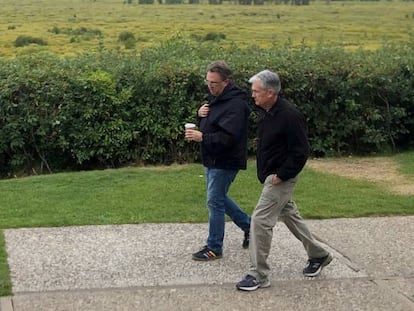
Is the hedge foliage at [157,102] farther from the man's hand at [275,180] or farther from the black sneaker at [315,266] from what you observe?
the man's hand at [275,180]

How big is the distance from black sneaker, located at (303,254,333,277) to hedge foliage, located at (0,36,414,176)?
5.23 metres

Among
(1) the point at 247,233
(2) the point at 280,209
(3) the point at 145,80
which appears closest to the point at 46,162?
(3) the point at 145,80

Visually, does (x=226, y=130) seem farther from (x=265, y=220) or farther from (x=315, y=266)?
(x=315, y=266)

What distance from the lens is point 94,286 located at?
5746 millimetres

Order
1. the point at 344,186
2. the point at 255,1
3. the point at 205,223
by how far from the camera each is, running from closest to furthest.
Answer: the point at 205,223, the point at 344,186, the point at 255,1

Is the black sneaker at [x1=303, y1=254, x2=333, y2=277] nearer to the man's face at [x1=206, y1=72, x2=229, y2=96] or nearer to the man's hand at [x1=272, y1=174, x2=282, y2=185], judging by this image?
the man's hand at [x1=272, y1=174, x2=282, y2=185]

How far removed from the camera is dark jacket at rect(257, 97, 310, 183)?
555 centimetres

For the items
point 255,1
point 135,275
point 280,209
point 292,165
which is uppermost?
point 292,165

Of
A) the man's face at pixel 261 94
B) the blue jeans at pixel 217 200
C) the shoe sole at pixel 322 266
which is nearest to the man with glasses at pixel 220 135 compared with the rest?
the blue jeans at pixel 217 200

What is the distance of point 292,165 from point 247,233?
135 cm

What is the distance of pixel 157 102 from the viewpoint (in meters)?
11.0

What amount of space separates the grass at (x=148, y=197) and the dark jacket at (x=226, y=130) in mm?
1730

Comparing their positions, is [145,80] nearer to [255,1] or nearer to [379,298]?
[379,298]

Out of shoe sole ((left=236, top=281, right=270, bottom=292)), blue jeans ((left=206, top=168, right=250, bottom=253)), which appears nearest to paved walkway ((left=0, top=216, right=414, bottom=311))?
shoe sole ((left=236, top=281, right=270, bottom=292))
